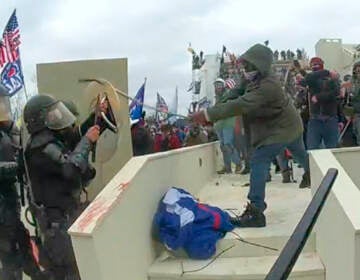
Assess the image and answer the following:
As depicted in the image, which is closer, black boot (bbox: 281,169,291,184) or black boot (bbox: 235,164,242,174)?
black boot (bbox: 281,169,291,184)

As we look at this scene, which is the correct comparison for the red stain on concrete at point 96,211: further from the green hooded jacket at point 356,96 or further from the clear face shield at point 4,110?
the green hooded jacket at point 356,96

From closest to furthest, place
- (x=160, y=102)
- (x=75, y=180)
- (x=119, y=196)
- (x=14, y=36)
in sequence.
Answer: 1. (x=119, y=196)
2. (x=75, y=180)
3. (x=14, y=36)
4. (x=160, y=102)

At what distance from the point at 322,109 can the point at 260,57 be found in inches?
100

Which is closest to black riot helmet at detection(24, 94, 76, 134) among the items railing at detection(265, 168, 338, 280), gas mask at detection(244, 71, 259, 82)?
gas mask at detection(244, 71, 259, 82)

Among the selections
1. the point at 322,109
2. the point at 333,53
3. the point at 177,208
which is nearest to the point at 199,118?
the point at 177,208

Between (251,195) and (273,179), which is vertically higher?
(251,195)

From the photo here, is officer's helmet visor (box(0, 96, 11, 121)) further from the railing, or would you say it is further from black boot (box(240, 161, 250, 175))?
black boot (box(240, 161, 250, 175))

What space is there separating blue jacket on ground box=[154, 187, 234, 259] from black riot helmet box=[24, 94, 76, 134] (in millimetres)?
1105

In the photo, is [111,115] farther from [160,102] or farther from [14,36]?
[160,102]

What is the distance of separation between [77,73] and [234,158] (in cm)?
475

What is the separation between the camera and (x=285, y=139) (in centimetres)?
509

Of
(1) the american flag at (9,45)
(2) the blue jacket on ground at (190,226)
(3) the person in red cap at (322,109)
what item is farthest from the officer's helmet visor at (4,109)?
(1) the american flag at (9,45)

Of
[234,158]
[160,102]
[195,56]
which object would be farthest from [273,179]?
[195,56]

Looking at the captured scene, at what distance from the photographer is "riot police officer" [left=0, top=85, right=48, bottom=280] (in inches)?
186
